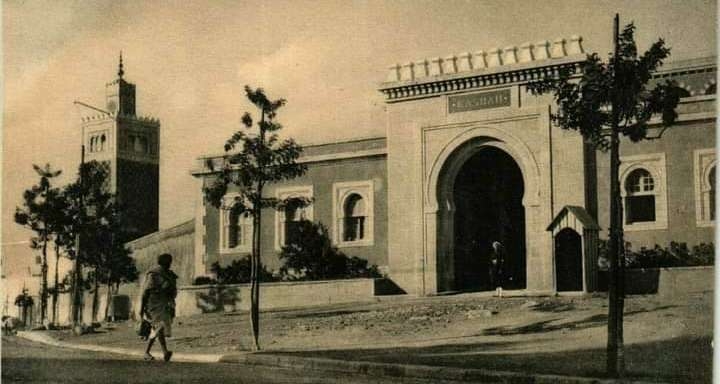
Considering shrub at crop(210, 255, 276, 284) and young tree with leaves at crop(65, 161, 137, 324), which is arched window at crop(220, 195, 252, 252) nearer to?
shrub at crop(210, 255, 276, 284)

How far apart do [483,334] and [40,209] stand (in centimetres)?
759

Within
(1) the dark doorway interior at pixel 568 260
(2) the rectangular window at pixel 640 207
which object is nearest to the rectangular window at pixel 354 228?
(1) the dark doorway interior at pixel 568 260

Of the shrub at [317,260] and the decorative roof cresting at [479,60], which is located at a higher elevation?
the decorative roof cresting at [479,60]

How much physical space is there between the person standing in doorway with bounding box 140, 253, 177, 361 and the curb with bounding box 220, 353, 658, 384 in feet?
3.81

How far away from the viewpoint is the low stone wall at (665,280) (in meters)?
13.3

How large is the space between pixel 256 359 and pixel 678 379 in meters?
4.92

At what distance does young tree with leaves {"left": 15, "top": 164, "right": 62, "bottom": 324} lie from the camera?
45.3 ft

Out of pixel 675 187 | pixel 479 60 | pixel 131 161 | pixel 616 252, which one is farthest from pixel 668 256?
pixel 131 161

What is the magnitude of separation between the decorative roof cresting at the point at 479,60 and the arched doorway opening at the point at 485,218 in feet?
6.86

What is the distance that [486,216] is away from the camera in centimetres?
1916

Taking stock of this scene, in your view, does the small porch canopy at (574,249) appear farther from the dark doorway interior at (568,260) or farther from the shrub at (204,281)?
the shrub at (204,281)

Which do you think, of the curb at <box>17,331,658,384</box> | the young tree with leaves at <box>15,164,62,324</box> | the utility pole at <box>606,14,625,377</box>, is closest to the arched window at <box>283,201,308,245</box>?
the young tree with leaves at <box>15,164,62,324</box>

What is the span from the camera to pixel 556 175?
17.0 meters

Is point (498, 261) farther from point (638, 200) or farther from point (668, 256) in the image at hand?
point (668, 256)
